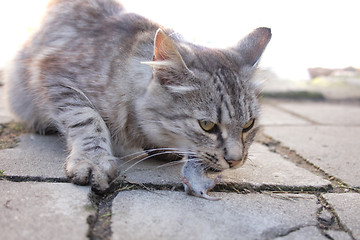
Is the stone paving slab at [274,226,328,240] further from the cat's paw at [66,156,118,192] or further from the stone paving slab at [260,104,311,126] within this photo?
the stone paving slab at [260,104,311,126]

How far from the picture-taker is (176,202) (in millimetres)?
1440

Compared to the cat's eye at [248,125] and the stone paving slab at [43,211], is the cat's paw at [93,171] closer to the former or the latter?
the stone paving slab at [43,211]

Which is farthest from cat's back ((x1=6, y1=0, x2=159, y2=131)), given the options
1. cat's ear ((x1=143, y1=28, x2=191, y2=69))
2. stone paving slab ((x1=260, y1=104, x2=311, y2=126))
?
stone paving slab ((x1=260, y1=104, x2=311, y2=126))

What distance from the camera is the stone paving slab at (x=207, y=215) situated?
1213 mm

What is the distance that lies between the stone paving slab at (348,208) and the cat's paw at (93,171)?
1.00 metres

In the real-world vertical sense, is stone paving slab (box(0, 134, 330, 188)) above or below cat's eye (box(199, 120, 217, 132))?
below

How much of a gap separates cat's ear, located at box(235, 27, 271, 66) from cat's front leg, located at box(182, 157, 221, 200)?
712mm

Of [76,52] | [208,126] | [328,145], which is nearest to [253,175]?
[208,126]

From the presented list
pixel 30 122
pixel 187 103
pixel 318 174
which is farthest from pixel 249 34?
pixel 30 122

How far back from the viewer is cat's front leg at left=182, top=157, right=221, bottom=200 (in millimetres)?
1525

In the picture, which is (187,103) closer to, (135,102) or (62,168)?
(135,102)

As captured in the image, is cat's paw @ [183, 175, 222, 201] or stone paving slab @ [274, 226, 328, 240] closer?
stone paving slab @ [274, 226, 328, 240]

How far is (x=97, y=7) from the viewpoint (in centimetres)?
252

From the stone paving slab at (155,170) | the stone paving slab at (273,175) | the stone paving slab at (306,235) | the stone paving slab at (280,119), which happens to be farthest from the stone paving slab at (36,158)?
the stone paving slab at (280,119)
